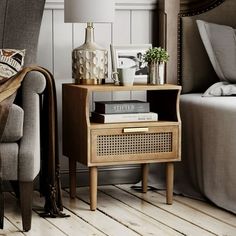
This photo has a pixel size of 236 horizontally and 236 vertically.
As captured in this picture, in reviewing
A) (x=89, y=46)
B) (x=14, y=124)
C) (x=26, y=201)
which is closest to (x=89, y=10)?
(x=89, y=46)

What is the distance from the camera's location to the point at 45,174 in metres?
3.32

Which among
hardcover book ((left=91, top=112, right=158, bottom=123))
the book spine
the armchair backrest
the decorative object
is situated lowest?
hardcover book ((left=91, top=112, right=158, bottom=123))

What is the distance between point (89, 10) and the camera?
11.1 ft

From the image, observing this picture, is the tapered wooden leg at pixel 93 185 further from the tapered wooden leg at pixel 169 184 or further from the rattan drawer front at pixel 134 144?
the tapered wooden leg at pixel 169 184

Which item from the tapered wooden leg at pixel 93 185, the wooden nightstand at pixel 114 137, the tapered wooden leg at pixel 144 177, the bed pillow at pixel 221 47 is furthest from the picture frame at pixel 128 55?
the tapered wooden leg at pixel 93 185

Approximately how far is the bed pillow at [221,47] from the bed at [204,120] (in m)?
0.05

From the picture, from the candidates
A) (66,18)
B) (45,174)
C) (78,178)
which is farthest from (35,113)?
(78,178)

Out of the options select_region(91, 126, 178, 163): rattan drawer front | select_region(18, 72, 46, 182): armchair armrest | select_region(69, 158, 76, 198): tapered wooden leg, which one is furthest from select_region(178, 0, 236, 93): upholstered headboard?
select_region(18, 72, 46, 182): armchair armrest

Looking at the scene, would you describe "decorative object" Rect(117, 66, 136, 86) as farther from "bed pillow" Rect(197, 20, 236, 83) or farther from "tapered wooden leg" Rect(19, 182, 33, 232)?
"tapered wooden leg" Rect(19, 182, 33, 232)

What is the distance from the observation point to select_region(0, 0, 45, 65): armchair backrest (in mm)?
3586

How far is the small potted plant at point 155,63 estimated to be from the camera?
3475 mm

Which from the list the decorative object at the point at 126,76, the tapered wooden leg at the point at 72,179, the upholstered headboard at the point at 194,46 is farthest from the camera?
the upholstered headboard at the point at 194,46

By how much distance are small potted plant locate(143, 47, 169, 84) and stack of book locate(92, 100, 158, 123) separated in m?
0.15

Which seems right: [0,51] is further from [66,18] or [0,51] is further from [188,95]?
[188,95]
